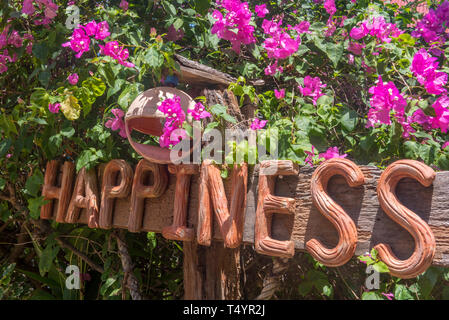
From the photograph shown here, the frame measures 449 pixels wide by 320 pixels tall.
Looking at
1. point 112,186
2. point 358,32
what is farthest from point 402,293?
point 112,186

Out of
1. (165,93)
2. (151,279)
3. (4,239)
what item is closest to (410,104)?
(165,93)

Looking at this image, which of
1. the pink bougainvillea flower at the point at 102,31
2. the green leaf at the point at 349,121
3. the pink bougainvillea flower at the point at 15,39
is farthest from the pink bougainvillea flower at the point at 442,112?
the pink bougainvillea flower at the point at 15,39

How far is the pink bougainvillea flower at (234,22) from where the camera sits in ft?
5.26

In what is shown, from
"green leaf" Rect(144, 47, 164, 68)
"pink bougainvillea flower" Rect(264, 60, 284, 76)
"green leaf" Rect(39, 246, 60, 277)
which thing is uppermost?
"pink bougainvillea flower" Rect(264, 60, 284, 76)

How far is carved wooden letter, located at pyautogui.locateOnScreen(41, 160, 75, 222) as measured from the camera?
81.3 inches

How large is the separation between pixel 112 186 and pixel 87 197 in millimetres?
155

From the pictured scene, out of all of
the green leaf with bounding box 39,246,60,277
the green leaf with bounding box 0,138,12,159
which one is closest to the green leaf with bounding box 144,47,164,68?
the green leaf with bounding box 0,138,12,159

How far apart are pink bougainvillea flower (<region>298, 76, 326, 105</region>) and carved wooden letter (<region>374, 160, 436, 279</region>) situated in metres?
0.73

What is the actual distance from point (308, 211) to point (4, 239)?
236 centimetres

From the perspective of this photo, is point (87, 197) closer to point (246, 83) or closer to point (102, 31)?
point (102, 31)

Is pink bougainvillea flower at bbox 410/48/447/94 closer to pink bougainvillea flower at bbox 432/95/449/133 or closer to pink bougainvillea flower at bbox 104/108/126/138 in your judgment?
pink bougainvillea flower at bbox 432/95/449/133

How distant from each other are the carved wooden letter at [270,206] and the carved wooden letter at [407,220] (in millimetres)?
254

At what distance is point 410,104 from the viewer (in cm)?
143

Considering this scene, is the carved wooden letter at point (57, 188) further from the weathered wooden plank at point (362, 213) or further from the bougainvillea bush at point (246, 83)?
the weathered wooden plank at point (362, 213)
